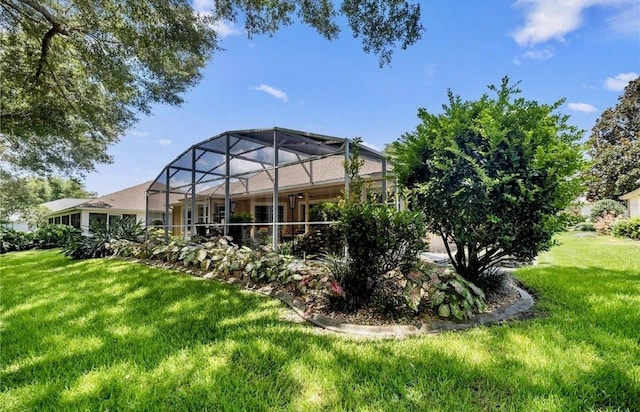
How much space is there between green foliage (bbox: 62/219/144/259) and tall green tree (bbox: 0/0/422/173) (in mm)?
3491

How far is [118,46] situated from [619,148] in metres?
36.3

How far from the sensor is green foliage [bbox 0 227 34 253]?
56.1ft

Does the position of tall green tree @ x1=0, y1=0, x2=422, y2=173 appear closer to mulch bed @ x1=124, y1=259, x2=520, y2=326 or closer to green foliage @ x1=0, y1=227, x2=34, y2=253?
mulch bed @ x1=124, y1=259, x2=520, y2=326

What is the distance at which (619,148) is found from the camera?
1058 inches

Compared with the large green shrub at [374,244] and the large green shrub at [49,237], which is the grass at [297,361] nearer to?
the large green shrub at [374,244]

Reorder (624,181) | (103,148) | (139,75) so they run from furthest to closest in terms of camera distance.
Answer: (624,181) < (103,148) < (139,75)

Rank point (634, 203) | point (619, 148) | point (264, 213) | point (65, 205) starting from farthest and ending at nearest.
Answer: point (619, 148) < point (65, 205) < point (634, 203) < point (264, 213)

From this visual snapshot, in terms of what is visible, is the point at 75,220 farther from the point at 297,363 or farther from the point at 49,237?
the point at 297,363

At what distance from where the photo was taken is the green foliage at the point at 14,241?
17094 millimetres

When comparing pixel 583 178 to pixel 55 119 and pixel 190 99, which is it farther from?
pixel 55 119

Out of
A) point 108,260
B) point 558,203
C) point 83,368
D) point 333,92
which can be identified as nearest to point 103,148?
point 108,260

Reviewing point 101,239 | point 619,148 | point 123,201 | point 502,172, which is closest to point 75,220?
point 123,201

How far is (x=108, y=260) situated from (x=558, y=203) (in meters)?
11.4

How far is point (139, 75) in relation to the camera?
860 cm
